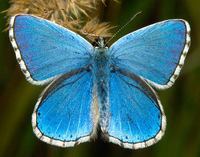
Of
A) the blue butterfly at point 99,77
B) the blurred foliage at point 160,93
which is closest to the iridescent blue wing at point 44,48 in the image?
the blue butterfly at point 99,77

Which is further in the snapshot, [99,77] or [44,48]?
[99,77]

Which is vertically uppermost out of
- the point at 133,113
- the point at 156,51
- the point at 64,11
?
the point at 64,11

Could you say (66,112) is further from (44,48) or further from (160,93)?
(160,93)

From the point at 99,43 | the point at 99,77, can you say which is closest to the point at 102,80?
the point at 99,77

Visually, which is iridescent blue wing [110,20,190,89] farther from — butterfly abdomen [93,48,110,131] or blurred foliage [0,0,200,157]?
blurred foliage [0,0,200,157]

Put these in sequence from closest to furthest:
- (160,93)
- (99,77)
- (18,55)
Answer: (18,55), (99,77), (160,93)

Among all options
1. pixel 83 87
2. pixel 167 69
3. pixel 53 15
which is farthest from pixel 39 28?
pixel 167 69

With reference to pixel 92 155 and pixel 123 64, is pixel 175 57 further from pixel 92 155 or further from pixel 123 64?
pixel 92 155

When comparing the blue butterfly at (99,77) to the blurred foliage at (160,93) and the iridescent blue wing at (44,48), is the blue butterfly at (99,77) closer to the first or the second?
the iridescent blue wing at (44,48)
